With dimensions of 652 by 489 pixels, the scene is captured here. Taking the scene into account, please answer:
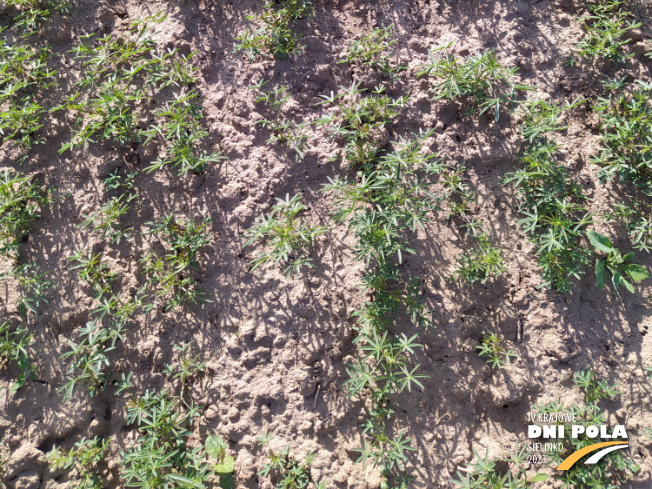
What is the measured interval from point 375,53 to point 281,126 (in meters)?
0.99

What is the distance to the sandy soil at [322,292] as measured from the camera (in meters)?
3.02

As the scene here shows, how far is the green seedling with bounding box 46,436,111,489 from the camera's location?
299cm

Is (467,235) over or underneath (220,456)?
over

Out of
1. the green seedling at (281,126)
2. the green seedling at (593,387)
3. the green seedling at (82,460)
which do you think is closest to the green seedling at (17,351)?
the green seedling at (82,460)

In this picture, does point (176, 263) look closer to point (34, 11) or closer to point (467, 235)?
point (467, 235)

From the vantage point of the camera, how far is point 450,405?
9.95ft

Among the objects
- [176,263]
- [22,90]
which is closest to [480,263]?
[176,263]

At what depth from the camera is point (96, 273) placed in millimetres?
3215

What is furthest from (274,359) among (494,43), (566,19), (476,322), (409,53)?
(566,19)

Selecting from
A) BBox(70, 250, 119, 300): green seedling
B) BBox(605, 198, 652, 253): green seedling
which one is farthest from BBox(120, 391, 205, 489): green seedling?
BBox(605, 198, 652, 253): green seedling

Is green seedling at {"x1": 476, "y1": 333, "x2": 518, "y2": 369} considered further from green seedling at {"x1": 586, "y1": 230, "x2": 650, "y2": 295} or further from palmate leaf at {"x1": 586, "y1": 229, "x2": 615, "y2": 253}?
palmate leaf at {"x1": 586, "y1": 229, "x2": 615, "y2": 253}

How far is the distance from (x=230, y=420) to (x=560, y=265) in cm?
267

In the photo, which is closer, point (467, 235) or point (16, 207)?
point (467, 235)

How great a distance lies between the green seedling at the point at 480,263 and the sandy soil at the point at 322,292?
80mm
